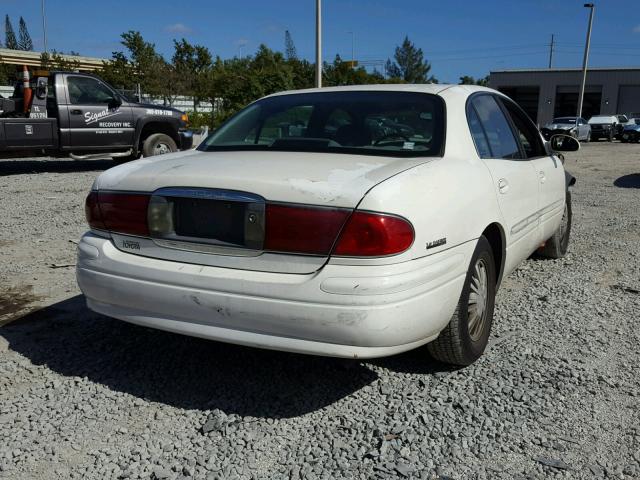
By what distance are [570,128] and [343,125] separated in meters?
30.9

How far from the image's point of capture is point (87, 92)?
39.5 feet

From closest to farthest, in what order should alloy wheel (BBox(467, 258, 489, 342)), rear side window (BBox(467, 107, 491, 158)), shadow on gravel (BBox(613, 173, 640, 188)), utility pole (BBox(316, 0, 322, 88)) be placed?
alloy wheel (BBox(467, 258, 489, 342)), rear side window (BBox(467, 107, 491, 158)), shadow on gravel (BBox(613, 173, 640, 188)), utility pole (BBox(316, 0, 322, 88))

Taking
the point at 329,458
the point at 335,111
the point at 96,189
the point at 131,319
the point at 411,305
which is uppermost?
the point at 335,111

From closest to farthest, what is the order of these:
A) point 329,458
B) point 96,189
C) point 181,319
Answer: point 329,458, point 181,319, point 96,189

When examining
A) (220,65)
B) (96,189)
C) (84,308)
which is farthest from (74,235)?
(220,65)

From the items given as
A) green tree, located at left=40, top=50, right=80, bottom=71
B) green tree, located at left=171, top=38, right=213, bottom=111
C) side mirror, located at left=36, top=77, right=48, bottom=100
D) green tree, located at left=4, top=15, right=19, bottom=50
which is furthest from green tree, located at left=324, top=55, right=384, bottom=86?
green tree, located at left=4, top=15, right=19, bottom=50

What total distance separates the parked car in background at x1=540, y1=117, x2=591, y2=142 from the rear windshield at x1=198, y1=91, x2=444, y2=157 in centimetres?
2929

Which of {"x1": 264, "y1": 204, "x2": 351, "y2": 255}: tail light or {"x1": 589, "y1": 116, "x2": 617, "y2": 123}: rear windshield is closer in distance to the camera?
{"x1": 264, "y1": 204, "x2": 351, "y2": 255}: tail light

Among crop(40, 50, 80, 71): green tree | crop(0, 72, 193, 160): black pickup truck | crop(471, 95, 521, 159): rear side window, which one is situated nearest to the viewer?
crop(471, 95, 521, 159): rear side window

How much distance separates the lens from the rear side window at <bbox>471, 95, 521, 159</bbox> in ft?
12.6

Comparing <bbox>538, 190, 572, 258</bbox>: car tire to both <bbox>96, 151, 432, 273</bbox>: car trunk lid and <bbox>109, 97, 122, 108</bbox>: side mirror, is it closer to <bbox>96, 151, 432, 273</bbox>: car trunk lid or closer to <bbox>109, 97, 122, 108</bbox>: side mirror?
<bbox>96, 151, 432, 273</bbox>: car trunk lid

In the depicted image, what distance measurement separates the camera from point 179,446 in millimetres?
2637

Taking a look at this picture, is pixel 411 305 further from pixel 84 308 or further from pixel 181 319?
pixel 84 308

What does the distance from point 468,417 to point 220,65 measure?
39970 mm
